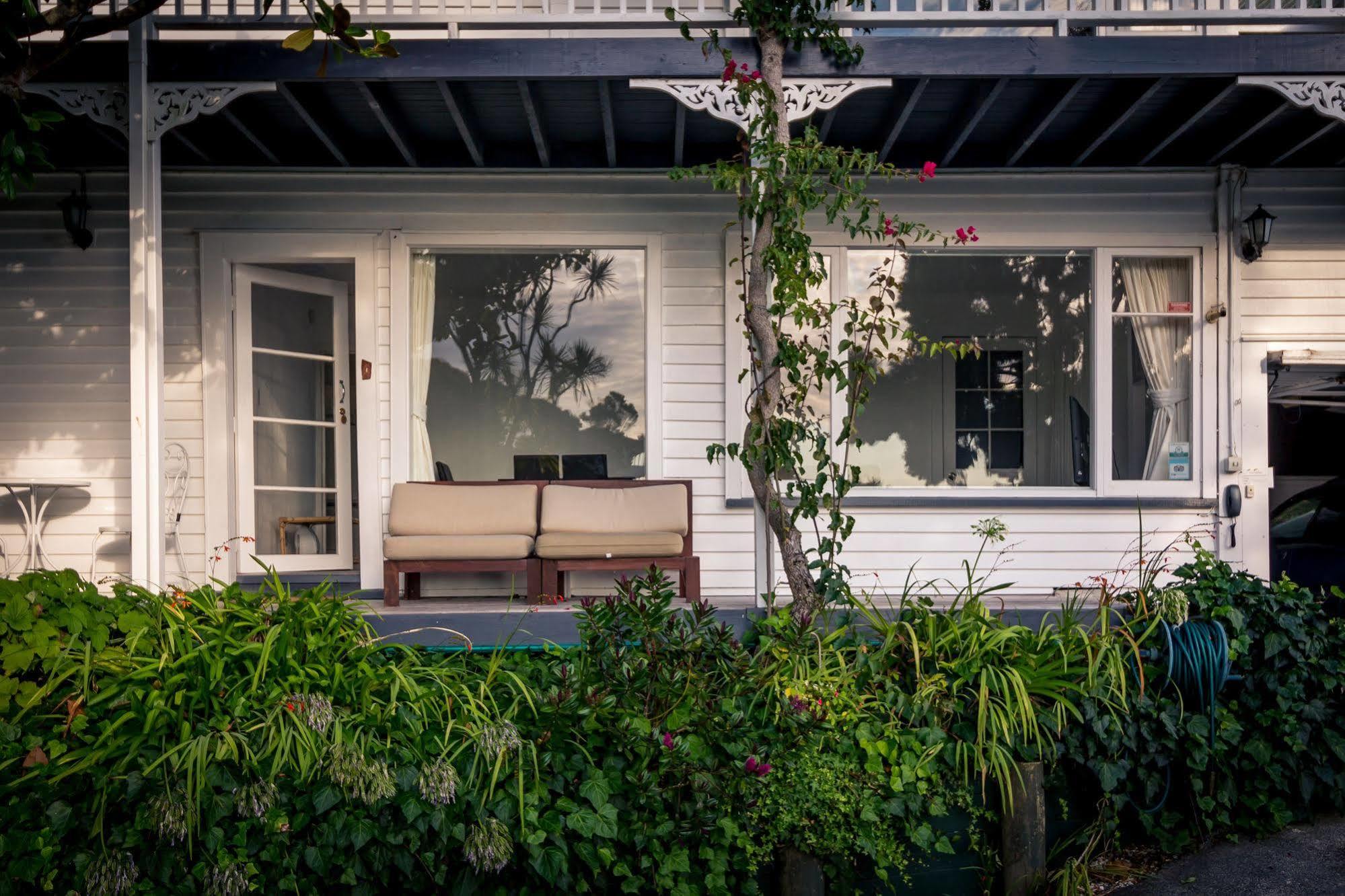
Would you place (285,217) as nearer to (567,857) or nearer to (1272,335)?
(567,857)

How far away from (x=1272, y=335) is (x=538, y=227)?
4805 millimetres

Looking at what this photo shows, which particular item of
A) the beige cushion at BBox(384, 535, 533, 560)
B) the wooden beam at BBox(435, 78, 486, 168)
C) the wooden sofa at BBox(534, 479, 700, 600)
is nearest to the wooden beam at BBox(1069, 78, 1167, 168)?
the wooden sofa at BBox(534, 479, 700, 600)

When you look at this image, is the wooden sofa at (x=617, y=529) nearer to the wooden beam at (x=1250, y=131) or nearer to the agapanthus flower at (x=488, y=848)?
the agapanthus flower at (x=488, y=848)

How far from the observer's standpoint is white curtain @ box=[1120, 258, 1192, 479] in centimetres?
679

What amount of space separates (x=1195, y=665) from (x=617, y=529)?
347cm

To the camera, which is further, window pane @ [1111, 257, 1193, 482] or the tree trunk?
window pane @ [1111, 257, 1193, 482]

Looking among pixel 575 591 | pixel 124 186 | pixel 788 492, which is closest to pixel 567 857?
pixel 788 492

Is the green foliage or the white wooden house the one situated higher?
the white wooden house

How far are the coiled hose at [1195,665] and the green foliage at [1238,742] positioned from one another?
1 centimetres

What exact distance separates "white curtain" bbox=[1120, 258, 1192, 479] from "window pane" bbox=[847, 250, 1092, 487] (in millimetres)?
339

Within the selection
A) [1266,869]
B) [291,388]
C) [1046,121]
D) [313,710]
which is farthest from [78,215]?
[1266,869]

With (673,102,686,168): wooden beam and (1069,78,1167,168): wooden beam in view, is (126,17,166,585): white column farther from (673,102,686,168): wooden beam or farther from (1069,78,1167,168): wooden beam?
(1069,78,1167,168): wooden beam

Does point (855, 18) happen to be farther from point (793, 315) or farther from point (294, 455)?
point (294, 455)

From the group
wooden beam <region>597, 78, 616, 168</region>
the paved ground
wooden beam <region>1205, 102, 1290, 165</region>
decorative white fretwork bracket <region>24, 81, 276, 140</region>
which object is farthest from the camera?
wooden beam <region>1205, 102, 1290, 165</region>
